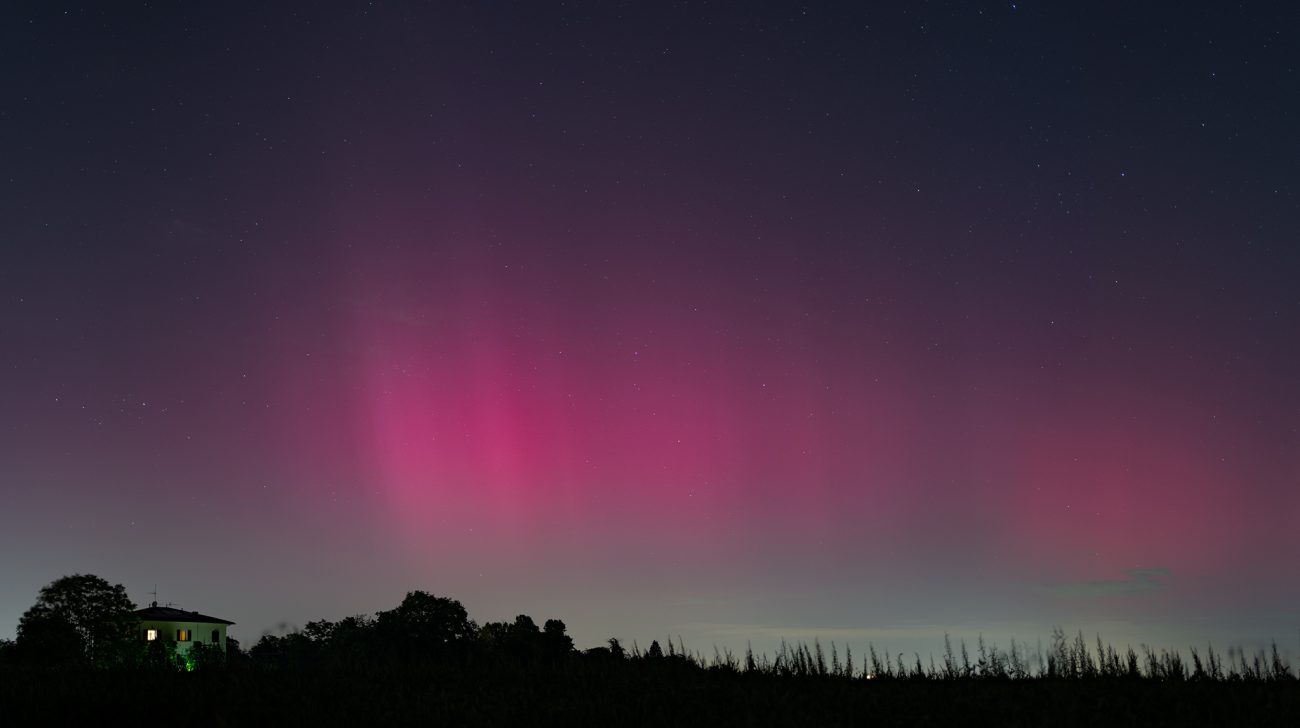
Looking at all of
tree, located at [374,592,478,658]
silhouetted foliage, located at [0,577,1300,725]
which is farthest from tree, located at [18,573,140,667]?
silhouetted foliage, located at [0,577,1300,725]

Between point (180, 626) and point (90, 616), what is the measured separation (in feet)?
183

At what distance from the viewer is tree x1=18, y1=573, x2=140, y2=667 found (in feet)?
325

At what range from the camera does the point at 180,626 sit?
517 ft

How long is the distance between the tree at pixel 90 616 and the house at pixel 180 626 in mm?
42244

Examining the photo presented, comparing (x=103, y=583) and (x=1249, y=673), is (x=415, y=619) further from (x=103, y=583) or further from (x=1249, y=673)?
(x=1249, y=673)

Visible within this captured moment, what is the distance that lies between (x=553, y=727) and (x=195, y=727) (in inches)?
318

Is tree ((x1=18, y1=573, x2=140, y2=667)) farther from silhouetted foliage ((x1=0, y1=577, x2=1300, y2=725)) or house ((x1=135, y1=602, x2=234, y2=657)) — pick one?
silhouetted foliage ((x1=0, y1=577, x2=1300, y2=725))

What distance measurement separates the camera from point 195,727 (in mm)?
22594

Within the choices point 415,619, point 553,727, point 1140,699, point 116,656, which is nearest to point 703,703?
point 553,727

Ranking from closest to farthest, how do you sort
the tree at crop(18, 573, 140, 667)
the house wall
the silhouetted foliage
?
the silhouetted foliage, the tree at crop(18, 573, 140, 667), the house wall

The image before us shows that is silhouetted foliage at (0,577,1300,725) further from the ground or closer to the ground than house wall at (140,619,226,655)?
closer to the ground

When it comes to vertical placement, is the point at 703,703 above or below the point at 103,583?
below

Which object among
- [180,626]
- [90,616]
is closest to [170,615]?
[180,626]

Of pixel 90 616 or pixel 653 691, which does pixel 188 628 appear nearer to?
pixel 90 616
